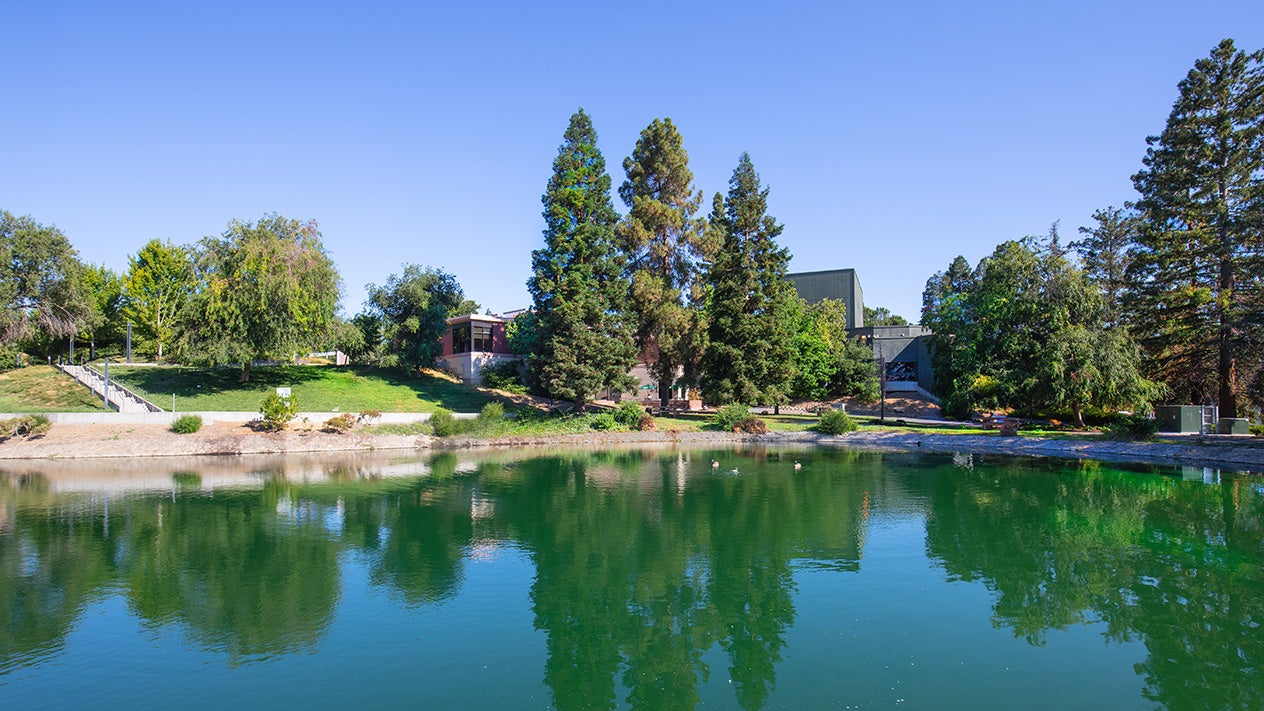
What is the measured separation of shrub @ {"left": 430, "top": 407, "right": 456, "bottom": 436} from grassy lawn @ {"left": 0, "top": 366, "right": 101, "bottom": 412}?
Result: 17.0 m

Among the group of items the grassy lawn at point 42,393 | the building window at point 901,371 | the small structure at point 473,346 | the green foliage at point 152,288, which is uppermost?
the green foliage at point 152,288

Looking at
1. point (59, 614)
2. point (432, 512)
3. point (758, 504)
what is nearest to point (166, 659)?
point (59, 614)

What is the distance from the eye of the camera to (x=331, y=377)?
46844mm

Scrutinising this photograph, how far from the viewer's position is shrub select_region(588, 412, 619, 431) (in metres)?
39.3

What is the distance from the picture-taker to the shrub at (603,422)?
39.3 meters

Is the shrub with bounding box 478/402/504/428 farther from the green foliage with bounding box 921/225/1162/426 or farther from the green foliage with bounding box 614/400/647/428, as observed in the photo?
the green foliage with bounding box 921/225/1162/426

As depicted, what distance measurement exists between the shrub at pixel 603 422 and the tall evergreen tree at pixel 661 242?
753 centimetres

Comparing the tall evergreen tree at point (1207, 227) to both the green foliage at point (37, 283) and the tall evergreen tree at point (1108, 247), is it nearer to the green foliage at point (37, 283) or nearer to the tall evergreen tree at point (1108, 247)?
the tall evergreen tree at point (1108, 247)

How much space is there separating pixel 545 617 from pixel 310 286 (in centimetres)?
3602

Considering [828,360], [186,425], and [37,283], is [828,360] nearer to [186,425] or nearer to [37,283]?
[186,425]

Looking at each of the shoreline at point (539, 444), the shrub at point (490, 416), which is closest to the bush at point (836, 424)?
the shoreline at point (539, 444)

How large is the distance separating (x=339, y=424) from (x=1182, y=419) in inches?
1677

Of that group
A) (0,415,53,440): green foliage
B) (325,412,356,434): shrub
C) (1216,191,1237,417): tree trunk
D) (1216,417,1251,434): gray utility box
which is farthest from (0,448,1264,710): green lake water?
(1216,191,1237,417): tree trunk

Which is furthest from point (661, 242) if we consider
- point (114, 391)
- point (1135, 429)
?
point (114, 391)
